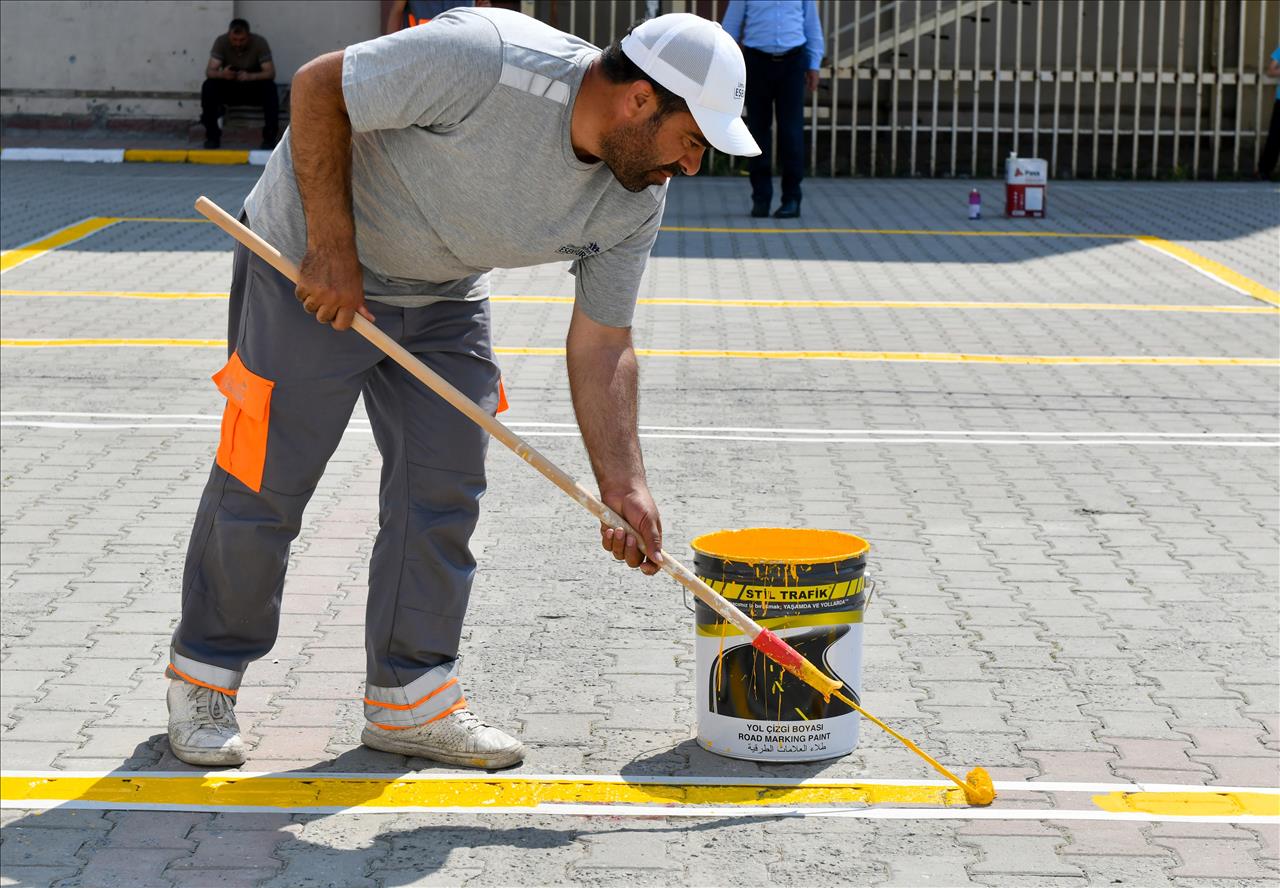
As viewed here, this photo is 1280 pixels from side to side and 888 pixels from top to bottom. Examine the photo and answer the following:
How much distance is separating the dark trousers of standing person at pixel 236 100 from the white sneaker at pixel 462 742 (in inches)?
553

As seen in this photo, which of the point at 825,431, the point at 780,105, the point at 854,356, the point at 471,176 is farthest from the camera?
the point at 780,105

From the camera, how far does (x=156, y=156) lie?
17.8 metres

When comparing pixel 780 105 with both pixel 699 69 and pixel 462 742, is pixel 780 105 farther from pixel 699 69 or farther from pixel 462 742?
pixel 699 69

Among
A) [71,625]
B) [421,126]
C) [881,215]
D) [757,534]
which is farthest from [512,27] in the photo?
[881,215]

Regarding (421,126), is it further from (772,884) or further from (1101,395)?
(1101,395)

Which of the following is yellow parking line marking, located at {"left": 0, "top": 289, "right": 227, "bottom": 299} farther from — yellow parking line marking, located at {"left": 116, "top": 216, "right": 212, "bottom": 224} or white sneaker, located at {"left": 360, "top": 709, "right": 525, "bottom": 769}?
white sneaker, located at {"left": 360, "top": 709, "right": 525, "bottom": 769}

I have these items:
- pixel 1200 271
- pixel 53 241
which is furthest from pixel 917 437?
pixel 53 241

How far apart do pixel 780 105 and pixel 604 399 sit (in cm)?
975

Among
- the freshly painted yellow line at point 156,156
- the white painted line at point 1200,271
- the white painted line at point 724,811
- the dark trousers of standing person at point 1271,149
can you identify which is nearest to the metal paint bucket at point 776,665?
the white painted line at point 724,811

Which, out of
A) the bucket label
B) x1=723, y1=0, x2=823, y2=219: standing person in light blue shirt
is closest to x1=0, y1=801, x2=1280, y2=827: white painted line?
the bucket label

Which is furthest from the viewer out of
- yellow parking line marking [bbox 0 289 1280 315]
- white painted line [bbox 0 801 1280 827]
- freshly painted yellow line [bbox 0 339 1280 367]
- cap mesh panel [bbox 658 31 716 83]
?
yellow parking line marking [bbox 0 289 1280 315]

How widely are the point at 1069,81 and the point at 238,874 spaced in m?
15.3

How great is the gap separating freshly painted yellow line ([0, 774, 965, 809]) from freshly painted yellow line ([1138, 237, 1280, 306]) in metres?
7.50

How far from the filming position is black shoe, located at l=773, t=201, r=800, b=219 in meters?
14.0
